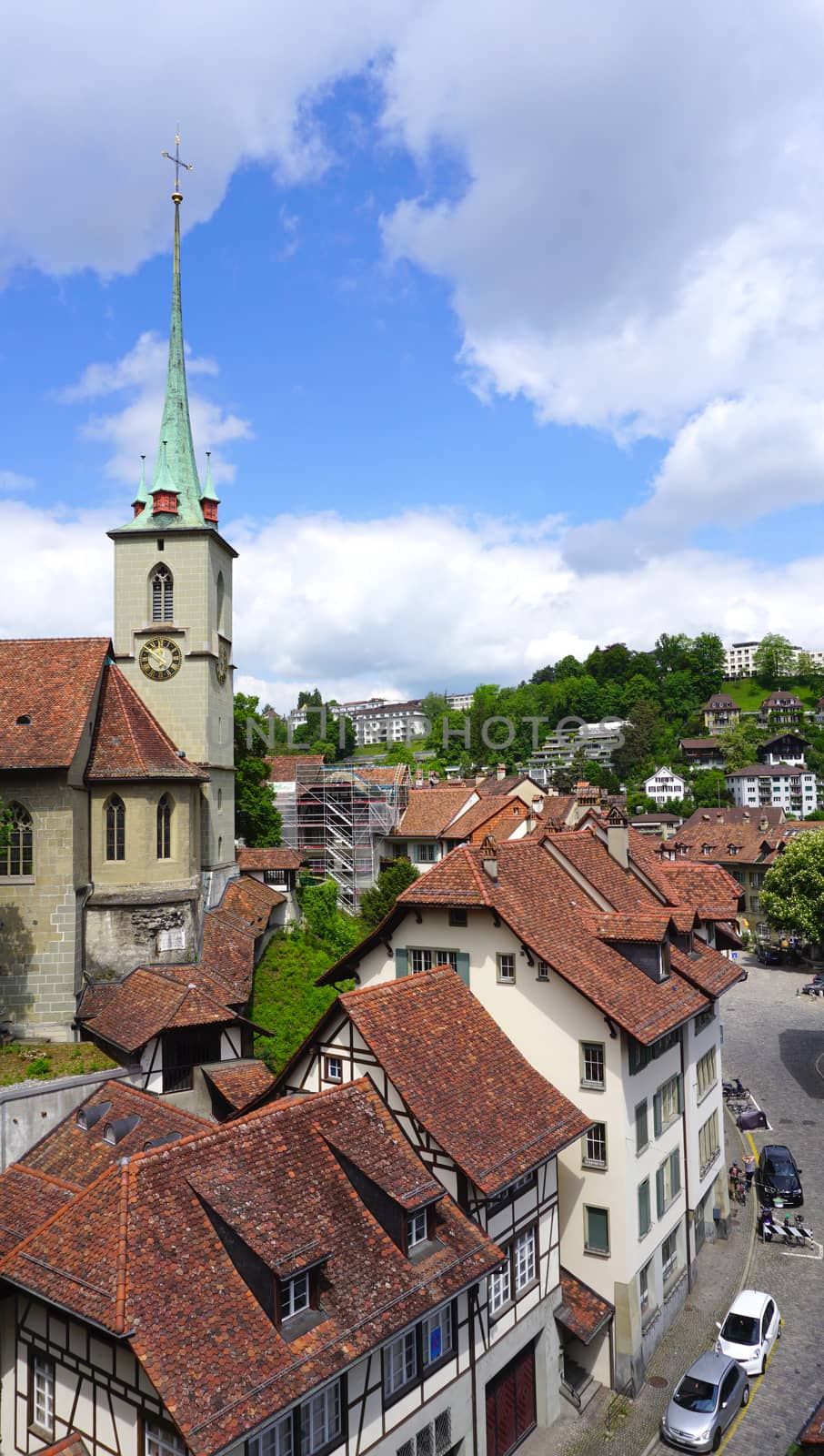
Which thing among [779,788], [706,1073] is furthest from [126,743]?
[779,788]

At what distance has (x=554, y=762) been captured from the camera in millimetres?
154875

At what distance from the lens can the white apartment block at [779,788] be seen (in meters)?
128

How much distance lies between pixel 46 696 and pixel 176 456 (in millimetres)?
14686

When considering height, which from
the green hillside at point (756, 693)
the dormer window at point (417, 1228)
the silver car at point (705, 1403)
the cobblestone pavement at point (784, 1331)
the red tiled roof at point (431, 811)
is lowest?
the cobblestone pavement at point (784, 1331)

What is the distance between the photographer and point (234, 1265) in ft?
45.6

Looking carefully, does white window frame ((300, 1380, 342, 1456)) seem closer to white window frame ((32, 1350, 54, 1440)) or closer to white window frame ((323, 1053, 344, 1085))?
white window frame ((32, 1350, 54, 1440))

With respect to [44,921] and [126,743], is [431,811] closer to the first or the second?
[126,743]

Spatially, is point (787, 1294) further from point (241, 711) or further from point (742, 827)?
point (742, 827)

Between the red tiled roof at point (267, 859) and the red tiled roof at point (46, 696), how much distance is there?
18964mm

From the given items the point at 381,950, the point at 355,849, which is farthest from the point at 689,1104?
the point at 355,849

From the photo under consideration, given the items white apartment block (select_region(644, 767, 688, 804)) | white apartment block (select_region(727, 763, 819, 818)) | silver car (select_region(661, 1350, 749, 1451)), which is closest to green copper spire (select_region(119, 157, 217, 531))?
silver car (select_region(661, 1350, 749, 1451))

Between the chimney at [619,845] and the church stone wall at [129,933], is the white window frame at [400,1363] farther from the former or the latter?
the church stone wall at [129,933]

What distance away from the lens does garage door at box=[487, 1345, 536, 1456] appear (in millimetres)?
18344

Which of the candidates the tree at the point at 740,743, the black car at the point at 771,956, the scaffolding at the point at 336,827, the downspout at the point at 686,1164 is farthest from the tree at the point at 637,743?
the downspout at the point at 686,1164
